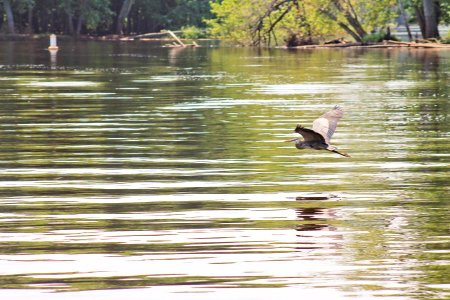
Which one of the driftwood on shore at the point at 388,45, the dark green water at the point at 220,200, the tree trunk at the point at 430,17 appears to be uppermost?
the tree trunk at the point at 430,17

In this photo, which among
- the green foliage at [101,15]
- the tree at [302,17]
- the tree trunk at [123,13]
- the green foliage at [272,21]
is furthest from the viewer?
the tree trunk at [123,13]

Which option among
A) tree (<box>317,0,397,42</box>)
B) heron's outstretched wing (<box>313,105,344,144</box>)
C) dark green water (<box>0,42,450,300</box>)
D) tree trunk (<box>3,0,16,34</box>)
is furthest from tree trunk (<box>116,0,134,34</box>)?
heron's outstretched wing (<box>313,105,344,144</box>)

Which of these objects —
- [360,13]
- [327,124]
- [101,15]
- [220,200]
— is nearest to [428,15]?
[360,13]

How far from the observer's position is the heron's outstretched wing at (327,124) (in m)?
12.9

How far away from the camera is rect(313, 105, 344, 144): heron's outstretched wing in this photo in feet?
42.2

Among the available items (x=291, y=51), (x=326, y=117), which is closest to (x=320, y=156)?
(x=326, y=117)

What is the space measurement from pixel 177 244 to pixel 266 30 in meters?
58.7

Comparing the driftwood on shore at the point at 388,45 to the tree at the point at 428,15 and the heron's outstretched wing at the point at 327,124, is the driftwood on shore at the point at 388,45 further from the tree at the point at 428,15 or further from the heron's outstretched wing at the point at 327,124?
the heron's outstretched wing at the point at 327,124

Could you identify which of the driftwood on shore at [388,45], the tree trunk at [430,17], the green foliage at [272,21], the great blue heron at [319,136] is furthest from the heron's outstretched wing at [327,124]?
the tree trunk at [430,17]

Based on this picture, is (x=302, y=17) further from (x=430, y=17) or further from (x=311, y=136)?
(x=311, y=136)

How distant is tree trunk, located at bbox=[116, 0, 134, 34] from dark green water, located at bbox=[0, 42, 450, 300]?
75.6 meters

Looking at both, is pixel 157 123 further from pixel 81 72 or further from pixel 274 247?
pixel 81 72

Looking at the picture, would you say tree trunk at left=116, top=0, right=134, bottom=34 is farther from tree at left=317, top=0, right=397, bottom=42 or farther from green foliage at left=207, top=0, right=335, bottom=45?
tree at left=317, top=0, right=397, bottom=42

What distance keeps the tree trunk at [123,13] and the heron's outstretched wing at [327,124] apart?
299 feet
